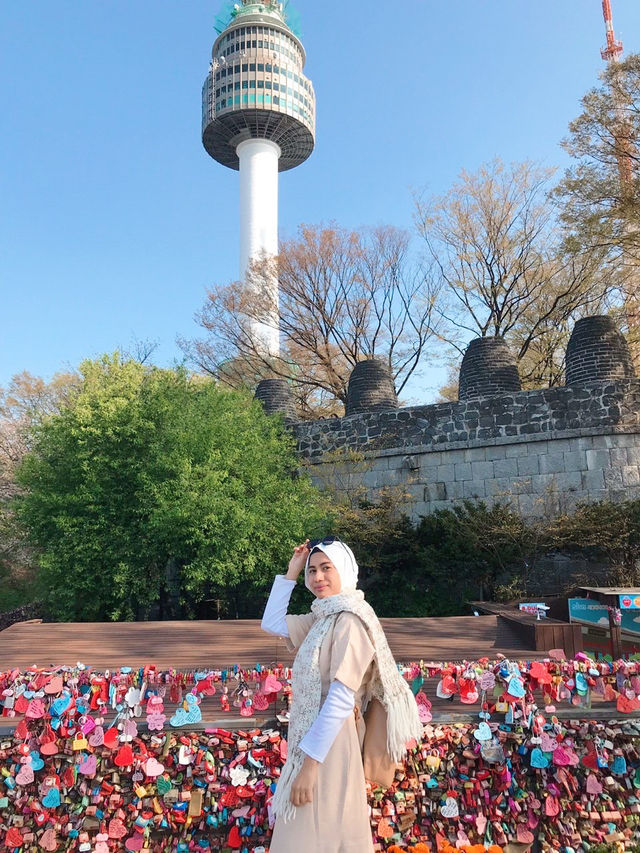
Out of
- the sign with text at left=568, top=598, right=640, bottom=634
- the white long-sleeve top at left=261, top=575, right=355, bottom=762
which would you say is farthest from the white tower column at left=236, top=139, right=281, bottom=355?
the white long-sleeve top at left=261, top=575, right=355, bottom=762

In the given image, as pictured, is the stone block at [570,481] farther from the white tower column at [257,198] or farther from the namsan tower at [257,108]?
the namsan tower at [257,108]

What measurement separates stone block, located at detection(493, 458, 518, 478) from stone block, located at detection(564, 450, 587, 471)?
0.93 meters

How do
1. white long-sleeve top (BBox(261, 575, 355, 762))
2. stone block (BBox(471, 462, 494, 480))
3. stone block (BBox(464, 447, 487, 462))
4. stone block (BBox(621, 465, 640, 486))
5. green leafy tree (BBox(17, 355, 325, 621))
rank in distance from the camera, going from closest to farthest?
white long-sleeve top (BBox(261, 575, 355, 762)), green leafy tree (BBox(17, 355, 325, 621)), stone block (BBox(621, 465, 640, 486)), stone block (BBox(471, 462, 494, 480)), stone block (BBox(464, 447, 487, 462))

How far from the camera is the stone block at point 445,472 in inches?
481

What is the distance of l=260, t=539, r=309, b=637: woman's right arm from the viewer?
2.71 meters

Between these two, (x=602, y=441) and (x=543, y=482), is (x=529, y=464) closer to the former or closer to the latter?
(x=543, y=482)

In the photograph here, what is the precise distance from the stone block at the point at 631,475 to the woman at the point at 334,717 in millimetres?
9552

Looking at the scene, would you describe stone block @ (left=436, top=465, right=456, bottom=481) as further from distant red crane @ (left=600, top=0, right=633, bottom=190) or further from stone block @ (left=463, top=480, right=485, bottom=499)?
distant red crane @ (left=600, top=0, right=633, bottom=190)

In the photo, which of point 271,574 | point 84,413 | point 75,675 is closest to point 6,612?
point 84,413

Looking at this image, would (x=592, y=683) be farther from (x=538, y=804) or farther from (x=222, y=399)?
(x=222, y=399)

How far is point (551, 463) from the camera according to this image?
11.2 metres

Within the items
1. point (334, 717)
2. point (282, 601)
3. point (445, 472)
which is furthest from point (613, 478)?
point (334, 717)

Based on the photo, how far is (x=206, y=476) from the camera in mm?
9414

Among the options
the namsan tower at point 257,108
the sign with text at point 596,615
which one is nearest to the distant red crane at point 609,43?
the namsan tower at point 257,108
